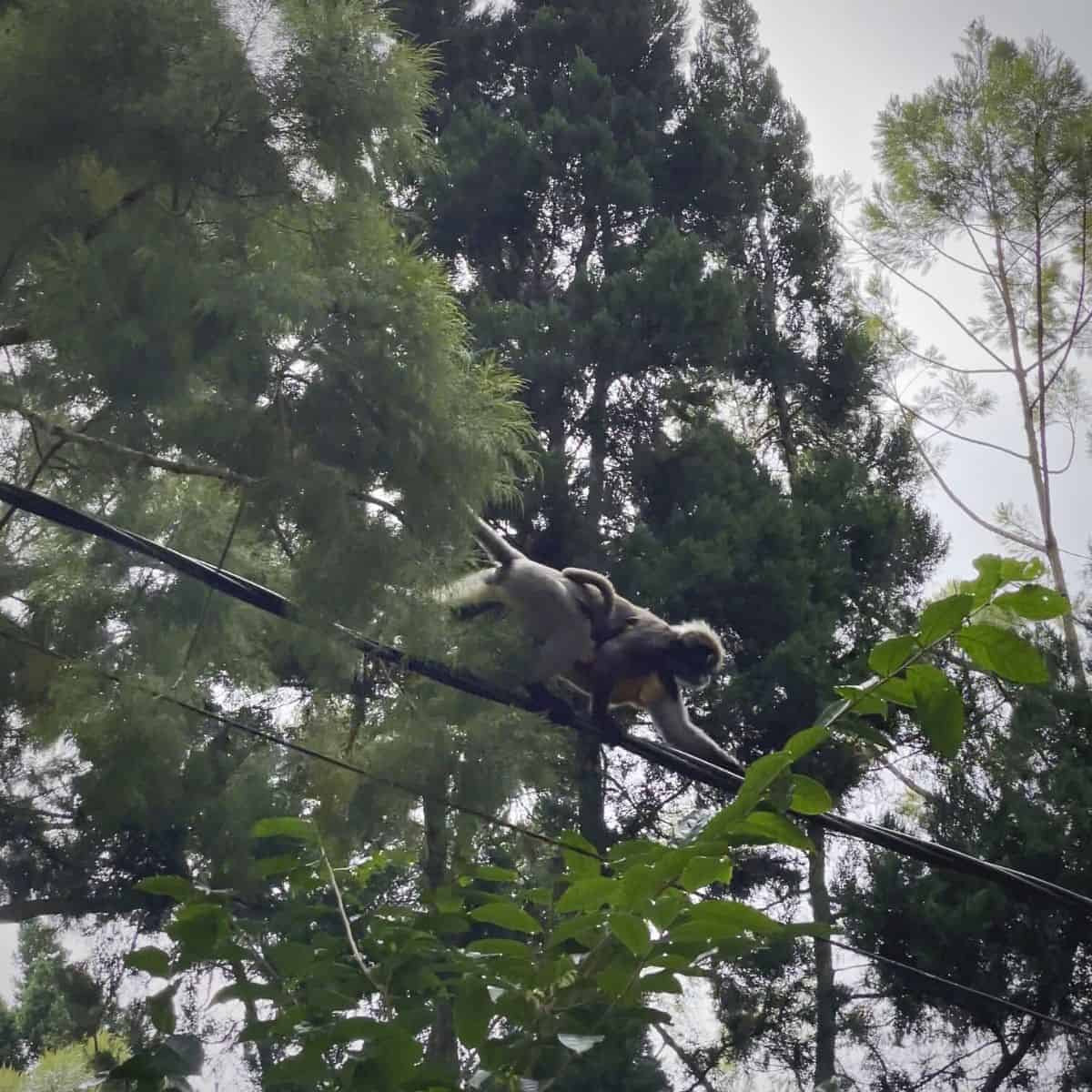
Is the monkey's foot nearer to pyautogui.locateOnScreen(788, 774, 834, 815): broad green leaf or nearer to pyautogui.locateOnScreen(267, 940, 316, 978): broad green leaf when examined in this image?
pyautogui.locateOnScreen(267, 940, 316, 978): broad green leaf

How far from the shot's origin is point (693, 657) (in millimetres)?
6027

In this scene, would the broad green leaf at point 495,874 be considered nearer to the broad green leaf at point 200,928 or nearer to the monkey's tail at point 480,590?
the broad green leaf at point 200,928

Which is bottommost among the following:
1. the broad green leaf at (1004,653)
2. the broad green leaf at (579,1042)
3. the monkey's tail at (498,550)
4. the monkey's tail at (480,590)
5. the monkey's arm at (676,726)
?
the broad green leaf at (579,1042)

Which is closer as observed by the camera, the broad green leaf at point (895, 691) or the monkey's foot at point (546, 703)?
the broad green leaf at point (895, 691)

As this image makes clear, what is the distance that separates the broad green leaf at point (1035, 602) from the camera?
1.28 meters

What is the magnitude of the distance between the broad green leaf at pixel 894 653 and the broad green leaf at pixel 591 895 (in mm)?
367

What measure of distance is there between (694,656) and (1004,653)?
15.8 ft

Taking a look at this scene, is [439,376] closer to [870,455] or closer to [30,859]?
[30,859]

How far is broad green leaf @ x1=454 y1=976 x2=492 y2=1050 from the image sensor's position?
136cm

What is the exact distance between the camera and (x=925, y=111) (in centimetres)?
1487

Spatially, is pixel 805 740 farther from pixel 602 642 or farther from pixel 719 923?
pixel 602 642

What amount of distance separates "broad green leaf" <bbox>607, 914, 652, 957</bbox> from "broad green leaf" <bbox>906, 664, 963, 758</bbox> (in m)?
0.36

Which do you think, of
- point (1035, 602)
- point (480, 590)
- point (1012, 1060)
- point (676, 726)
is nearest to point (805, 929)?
point (1035, 602)

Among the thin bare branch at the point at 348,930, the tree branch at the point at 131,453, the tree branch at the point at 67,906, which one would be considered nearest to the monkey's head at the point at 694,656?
the tree branch at the point at 67,906
